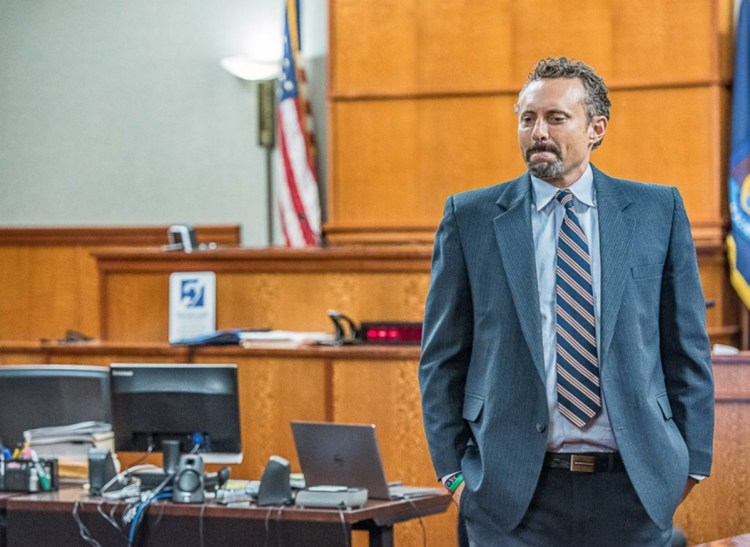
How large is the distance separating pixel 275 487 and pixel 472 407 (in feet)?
5.48

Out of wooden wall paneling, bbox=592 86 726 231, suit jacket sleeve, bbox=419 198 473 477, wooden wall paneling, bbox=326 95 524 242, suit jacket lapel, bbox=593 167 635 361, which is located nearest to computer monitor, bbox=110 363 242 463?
suit jacket sleeve, bbox=419 198 473 477

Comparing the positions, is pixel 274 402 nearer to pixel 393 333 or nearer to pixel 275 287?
pixel 393 333

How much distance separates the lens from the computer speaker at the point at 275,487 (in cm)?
414

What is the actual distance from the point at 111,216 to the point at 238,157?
1.03 meters

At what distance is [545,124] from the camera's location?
2.56 m

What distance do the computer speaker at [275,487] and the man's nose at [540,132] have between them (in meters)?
1.94

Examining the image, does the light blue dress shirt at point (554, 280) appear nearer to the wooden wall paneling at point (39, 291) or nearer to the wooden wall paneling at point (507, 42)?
the wooden wall paneling at point (507, 42)

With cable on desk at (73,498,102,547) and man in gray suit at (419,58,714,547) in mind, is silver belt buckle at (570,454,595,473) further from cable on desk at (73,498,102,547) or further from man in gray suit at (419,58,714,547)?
cable on desk at (73,498,102,547)

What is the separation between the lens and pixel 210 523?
4145 mm

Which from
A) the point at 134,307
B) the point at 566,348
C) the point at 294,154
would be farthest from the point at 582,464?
the point at 294,154

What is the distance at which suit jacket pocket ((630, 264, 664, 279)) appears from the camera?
102 inches

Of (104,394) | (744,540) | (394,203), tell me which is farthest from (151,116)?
(744,540)

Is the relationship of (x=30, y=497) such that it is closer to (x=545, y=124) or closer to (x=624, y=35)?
(x=545, y=124)

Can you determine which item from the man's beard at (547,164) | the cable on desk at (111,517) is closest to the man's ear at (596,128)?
the man's beard at (547,164)
